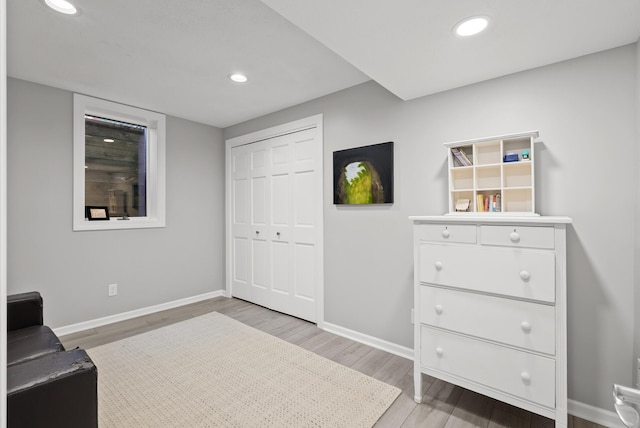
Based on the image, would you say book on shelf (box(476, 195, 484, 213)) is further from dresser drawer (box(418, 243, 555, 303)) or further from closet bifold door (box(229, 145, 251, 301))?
closet bifold door (box(229, 145, 251, 301))

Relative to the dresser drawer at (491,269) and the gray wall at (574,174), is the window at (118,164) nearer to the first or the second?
the gray wall at (574,174)

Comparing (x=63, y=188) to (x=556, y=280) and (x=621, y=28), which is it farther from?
(x=621, y=28)

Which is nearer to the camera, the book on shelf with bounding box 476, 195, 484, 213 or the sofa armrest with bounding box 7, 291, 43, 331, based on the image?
the sofa armrest with bounding box 7, 291, 43, 331

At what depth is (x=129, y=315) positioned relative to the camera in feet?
11.2

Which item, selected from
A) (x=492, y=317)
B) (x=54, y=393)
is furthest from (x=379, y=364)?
(x=54, y=393)

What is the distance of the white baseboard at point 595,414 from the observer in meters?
1.73

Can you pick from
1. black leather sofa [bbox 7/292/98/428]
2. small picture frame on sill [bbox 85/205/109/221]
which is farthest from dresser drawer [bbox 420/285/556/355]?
small picture frame on sill [bbox 85/205/109/221]

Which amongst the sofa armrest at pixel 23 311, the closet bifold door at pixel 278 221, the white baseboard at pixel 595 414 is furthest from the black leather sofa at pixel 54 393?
the white baseboard at pixel 595 414

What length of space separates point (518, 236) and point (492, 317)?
479 millimetres

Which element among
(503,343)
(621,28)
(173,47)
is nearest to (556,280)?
(503,343)

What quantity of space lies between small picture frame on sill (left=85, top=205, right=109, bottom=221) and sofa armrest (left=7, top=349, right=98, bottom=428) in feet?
7.84

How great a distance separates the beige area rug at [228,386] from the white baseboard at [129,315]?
65 centimetres

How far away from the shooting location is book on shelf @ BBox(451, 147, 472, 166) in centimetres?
213

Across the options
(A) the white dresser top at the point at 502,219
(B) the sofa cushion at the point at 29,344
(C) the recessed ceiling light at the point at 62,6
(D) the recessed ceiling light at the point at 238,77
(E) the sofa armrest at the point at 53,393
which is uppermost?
(D) the recessed ceiling light at the point at 238,77
